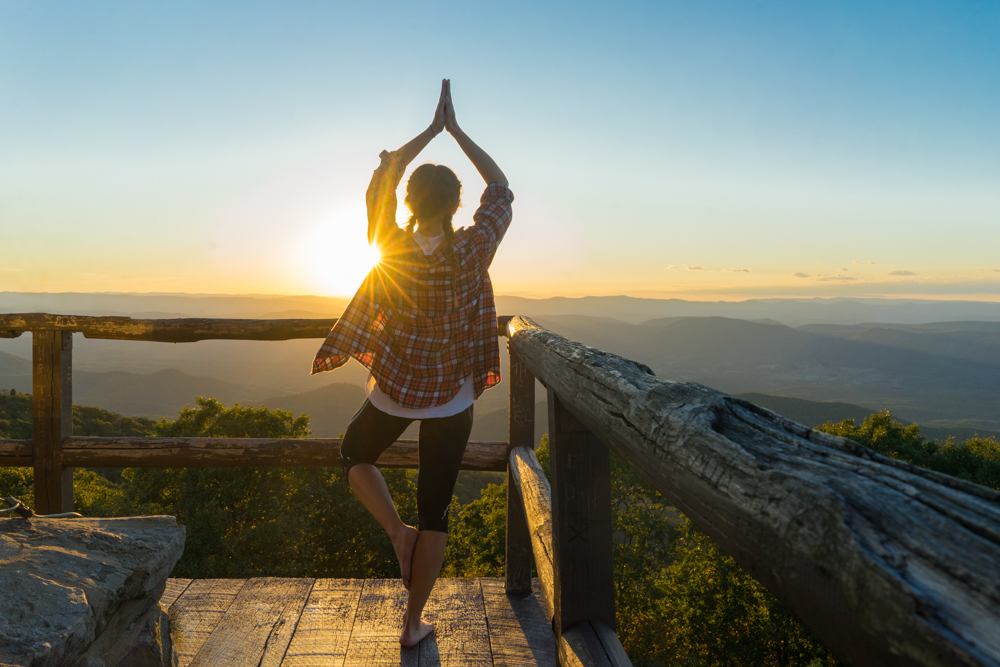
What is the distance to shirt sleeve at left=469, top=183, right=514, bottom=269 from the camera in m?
1.85

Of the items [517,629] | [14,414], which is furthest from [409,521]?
[14,414]

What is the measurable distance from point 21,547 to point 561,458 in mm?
1324

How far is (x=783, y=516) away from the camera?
1.60ft

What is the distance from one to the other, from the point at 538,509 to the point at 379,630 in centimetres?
94

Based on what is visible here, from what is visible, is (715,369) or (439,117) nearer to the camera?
(439,117)

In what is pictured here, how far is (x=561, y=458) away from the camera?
Answer: 1483 mm

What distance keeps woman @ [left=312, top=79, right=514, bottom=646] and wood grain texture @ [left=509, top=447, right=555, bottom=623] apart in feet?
1.07

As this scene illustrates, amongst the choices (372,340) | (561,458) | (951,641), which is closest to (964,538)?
(951,641)

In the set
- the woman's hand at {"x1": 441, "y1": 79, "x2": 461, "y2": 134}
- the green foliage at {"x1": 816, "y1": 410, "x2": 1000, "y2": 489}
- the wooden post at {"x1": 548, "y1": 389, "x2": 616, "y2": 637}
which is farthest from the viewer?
the green foliage at {"x1": 816, "y1": 410, "x2": 1000, "y2": 489}

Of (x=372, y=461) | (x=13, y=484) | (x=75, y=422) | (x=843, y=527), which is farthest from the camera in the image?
(x=75, y=422)

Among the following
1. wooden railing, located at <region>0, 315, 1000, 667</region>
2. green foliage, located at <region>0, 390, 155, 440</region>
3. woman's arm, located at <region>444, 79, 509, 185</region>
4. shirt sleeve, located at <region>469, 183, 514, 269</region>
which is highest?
woman's arm, located at <region>444, 79, 509, 185</region>

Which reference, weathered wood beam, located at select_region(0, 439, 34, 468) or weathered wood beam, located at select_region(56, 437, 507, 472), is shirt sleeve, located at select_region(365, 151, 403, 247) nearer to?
weathered wood beam, located at select_region(56, 437, 507, 472)

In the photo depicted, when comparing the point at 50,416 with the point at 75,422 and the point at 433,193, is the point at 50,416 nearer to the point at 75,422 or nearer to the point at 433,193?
the point at 433,193

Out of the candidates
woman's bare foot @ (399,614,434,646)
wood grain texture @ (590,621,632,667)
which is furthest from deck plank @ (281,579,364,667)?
wood grain texture @ (590,621,632,667)
